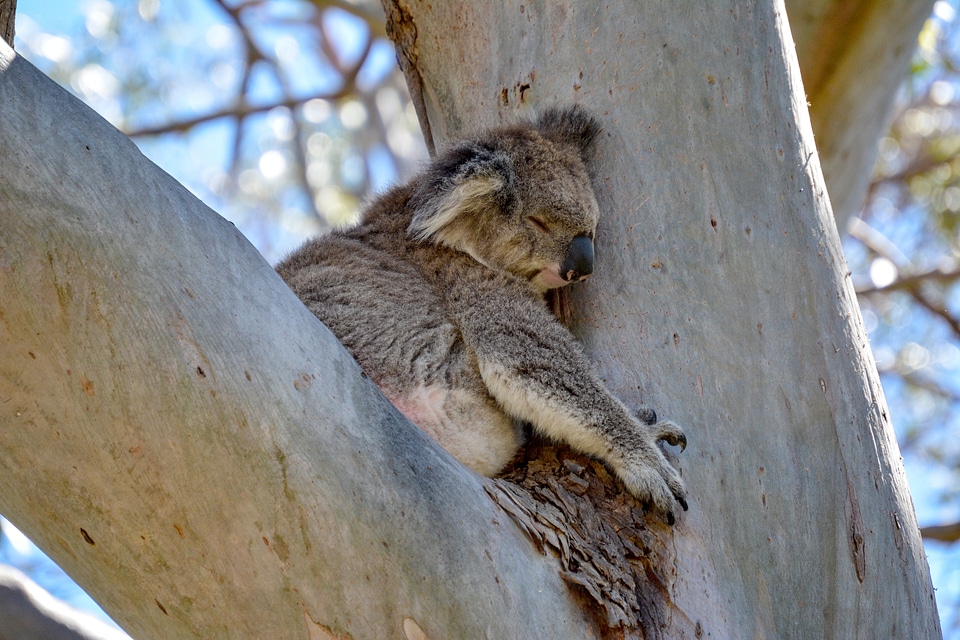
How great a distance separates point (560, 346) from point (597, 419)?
307mm

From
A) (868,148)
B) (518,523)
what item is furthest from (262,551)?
(868,148)

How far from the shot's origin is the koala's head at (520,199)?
3209 millimetres

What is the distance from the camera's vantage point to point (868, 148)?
19.9ft

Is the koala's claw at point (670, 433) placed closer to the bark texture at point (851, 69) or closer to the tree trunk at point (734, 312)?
the tree trunk at point (734, 312)

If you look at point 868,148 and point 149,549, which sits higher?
point 868,148

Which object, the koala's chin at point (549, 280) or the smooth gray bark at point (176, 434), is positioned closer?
the smooth gray bark at point (176, 434)

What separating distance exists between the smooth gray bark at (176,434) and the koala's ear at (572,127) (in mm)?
1517

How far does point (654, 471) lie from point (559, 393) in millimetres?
415

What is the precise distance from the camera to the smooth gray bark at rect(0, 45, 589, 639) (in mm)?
1792

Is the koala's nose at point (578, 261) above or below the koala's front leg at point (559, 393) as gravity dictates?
above

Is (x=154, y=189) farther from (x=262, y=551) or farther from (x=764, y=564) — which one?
(x=764, y=564)

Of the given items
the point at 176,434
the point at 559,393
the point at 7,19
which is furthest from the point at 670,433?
the point at 7,19

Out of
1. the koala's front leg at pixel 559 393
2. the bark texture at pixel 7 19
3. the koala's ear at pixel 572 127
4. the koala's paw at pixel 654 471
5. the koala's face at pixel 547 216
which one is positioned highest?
the bark texture at pixel 7 19

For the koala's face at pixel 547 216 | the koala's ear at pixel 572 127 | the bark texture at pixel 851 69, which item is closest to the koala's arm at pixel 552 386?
the koala's face at pixel 547 216
